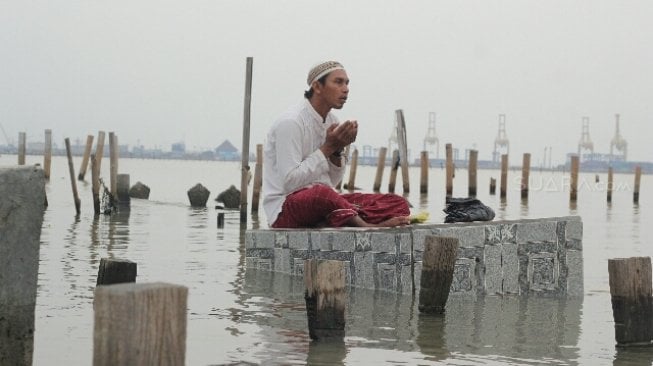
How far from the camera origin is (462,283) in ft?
27.2

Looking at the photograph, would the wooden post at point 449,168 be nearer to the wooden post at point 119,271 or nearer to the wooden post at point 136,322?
the wooden post at point 119,271

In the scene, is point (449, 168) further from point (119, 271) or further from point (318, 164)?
point (119, 271)

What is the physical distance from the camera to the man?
8812 mm

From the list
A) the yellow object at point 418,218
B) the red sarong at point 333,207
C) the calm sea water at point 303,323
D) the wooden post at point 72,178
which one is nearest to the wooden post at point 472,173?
the wooden post at point 72,178

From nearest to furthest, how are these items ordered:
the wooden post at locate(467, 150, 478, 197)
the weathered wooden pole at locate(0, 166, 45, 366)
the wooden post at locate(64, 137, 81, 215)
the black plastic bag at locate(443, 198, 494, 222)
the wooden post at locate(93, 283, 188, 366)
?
the wooden post at locate(93, 283, 188, 366) → the weathered wooden pole at locate(0, 166, 45, 366) → the black plastic bag at locate(443, 198, 494, 222) → the wooden post at locate(64, 137, 81, 215) → the wooden post at locate(467, 150, 478, 197)

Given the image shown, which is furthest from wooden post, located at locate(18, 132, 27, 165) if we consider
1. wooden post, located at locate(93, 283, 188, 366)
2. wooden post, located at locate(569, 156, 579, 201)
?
wooden post, located at locate(93, 283, 188, 366)

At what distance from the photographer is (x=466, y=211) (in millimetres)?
8570

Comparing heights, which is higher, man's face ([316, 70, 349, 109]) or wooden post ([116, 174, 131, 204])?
man's face ([316, 70, 349, 109])

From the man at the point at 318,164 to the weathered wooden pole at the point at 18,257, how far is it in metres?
3.93

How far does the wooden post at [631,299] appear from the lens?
6.49 m

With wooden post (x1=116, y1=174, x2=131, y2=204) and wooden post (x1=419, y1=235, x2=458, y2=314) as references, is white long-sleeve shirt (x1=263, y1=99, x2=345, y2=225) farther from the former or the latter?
wooden post (x1=116, y1=174, x2=131, y2=204)

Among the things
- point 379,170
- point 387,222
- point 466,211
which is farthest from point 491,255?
point 379,170

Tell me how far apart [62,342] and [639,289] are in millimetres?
3401

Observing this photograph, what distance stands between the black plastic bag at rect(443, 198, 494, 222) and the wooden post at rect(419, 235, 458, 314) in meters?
1.07
